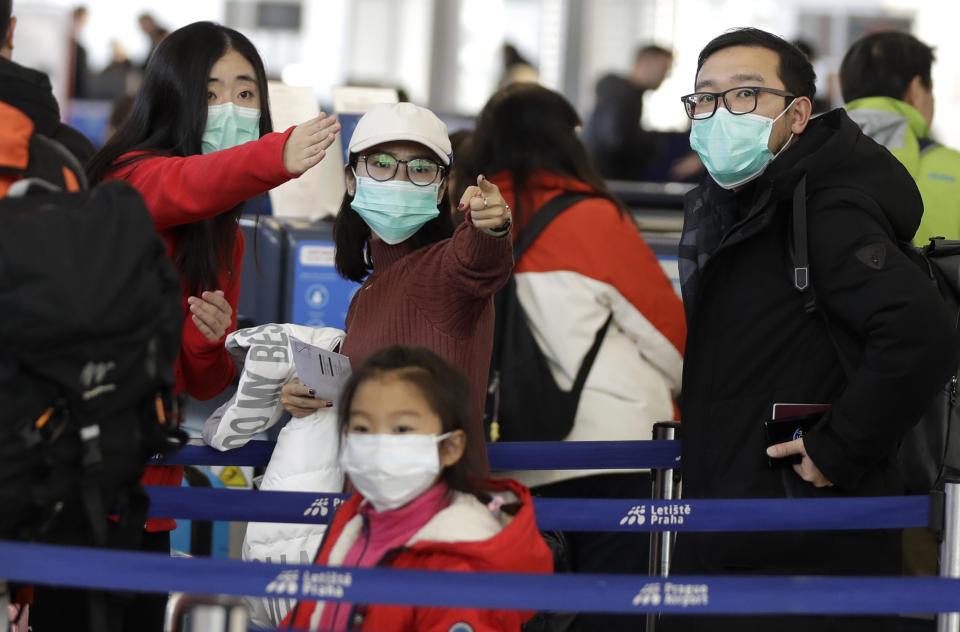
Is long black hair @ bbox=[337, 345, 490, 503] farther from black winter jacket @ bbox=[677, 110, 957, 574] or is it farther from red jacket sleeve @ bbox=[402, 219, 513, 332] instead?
black winter jacket @ bbox=[677, 110, 957, 574]

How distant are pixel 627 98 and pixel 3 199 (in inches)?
313

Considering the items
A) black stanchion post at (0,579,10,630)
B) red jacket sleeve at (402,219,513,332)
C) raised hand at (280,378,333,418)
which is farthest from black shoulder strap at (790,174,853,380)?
black stanchion post at (0,579,10,630)

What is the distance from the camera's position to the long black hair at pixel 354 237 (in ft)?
10.3

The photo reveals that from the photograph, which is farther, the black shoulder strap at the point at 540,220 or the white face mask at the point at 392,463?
the black shoulder strap at the point at 540,220

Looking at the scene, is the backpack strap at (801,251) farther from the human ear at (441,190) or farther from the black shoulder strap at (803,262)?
the human ear at (441,190)

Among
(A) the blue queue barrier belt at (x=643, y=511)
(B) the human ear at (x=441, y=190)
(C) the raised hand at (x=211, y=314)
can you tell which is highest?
(B) the human ear at (x=441, y=190)

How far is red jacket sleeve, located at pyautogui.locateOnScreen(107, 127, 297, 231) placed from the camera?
8.87 ft

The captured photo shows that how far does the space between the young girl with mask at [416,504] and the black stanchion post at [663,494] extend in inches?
37.3

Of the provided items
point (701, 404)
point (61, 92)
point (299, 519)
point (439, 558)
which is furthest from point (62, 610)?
point (61, 92)

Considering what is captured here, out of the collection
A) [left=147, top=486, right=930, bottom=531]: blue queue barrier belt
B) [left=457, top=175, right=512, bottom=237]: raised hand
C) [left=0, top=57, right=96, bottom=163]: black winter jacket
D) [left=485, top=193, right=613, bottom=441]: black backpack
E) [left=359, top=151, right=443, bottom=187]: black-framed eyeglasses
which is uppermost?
[left=0, top=57, right=96, bottom=163]: black winter jacket

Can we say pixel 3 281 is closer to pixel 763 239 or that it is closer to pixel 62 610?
pixel 62 610

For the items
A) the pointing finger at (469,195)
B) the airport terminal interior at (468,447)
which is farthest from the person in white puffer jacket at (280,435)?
the pointing finger at (469,195)

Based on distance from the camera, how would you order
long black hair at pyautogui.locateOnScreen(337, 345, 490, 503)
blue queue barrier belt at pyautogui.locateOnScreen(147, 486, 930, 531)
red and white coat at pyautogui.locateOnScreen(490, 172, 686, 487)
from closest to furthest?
long black hair at pyautogui.locateOnScreen(337, 345, 490, 503) < blue queue barrier belt at pyautogui.locateOnScreen(147, 486, 930, 531) < red and white coat at pyautogui.locateOnScreen(490, 172, 686, 487)

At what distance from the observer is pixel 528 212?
165 inches
